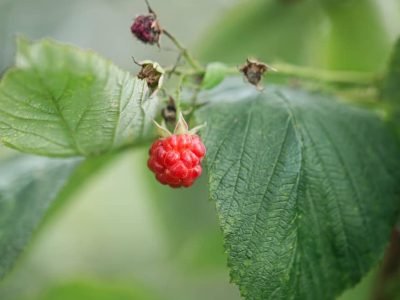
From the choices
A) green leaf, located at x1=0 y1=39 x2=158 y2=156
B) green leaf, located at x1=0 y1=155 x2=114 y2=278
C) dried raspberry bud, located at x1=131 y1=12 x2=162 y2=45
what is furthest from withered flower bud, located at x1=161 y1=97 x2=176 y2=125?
green leaf, located at x1=0 y1=155 x2=114 y2=278

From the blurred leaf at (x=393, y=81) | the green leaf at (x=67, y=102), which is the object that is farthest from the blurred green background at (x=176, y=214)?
the blurred leaf at (x=393, y=81)

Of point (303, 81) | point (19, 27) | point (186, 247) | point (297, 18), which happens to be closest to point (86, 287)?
point (186, 247)

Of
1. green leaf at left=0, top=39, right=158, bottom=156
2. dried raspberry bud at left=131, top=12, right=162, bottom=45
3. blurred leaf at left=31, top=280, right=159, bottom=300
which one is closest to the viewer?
green leaf at left=0, top=39, right=158, bottom=156

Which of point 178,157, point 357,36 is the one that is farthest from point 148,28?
point 357,36

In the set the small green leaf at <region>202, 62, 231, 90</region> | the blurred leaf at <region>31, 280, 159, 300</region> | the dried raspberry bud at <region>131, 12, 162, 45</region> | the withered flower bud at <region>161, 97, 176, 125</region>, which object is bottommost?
the withered flower bud at <region>161, 97, 176, 125</region>

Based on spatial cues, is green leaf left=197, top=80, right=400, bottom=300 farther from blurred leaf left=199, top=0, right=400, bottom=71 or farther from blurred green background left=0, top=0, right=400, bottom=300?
blurred leaf left=199, top=0, right=400, bottom=71

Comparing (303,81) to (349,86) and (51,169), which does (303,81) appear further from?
(51,169)
